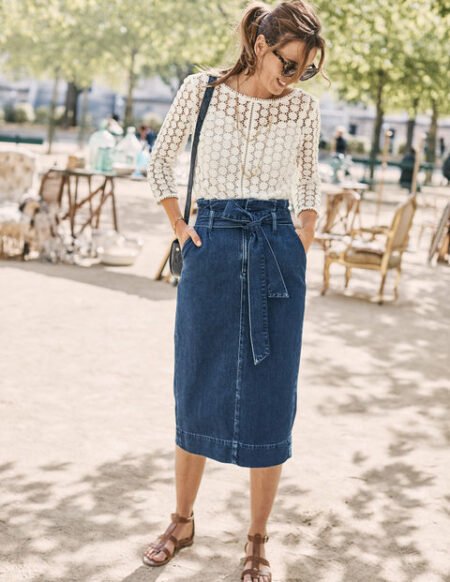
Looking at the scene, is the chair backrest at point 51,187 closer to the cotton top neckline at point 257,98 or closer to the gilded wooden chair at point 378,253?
the gilded wooden chair at point 378,253

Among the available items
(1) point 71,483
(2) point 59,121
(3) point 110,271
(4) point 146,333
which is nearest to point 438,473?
(1) point 71,483

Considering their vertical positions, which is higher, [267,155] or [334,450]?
[267,155]

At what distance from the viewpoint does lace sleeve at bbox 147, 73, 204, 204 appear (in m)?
3.42

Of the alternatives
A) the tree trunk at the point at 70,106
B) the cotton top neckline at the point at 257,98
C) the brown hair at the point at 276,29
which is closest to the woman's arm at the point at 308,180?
the cotton top neckline at the point at 257,98

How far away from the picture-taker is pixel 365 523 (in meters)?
4.46

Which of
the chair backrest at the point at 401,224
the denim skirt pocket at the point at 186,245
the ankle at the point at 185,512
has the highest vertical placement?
the denim skirt pocket at the point at 186,245

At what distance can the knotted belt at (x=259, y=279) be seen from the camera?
3.39m

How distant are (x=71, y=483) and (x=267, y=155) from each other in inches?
83.6

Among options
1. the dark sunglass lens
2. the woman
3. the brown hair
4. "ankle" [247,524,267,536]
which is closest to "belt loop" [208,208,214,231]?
the woman

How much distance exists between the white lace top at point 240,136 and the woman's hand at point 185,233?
132 mm

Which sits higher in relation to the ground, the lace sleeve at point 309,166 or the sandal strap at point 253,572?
the lace sleeve at point 309,166

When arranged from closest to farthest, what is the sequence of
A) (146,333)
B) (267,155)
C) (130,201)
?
(267,155)
(146,333)
(130,201)

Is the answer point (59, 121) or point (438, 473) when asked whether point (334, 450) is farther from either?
point (59, 121)

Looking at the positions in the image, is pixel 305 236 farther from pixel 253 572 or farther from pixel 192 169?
pixel 253 572
